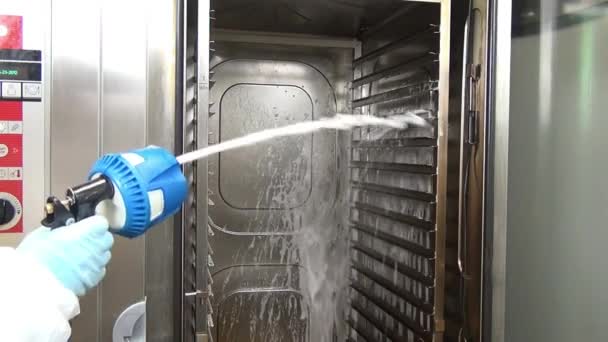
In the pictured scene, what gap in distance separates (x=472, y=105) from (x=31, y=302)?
3.87 ft

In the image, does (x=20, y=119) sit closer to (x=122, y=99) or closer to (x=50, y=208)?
(x=122, y=99)

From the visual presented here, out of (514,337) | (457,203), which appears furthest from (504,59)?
(514,337)

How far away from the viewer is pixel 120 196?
0.97 m

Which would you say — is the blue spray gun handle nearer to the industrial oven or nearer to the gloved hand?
the gloved hand

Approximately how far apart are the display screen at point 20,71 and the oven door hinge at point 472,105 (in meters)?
1.09

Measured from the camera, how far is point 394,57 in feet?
6.67

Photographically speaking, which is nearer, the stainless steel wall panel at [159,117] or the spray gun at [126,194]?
the spray gun at [126,194]

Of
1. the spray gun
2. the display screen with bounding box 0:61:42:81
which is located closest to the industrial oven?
the display screen with bounding box 0:61:42:81

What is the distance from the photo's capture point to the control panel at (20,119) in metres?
1.24

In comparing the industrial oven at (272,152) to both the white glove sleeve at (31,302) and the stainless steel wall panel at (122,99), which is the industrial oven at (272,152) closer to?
the stainless steel wall panel at (122,99)

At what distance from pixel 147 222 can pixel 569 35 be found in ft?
3.99

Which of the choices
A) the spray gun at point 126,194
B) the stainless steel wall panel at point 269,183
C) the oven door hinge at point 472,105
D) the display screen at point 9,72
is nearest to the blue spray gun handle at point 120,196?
A: the spray gun at point 126,194

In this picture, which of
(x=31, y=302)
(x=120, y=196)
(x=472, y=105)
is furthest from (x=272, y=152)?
(x=31, y=302)

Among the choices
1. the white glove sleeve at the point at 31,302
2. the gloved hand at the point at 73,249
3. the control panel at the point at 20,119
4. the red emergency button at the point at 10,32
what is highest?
the red emergency button at the point at 10,32
